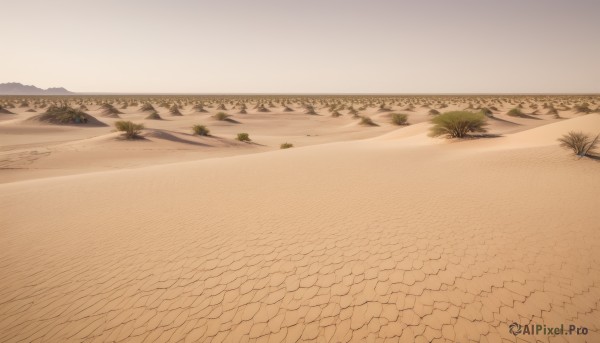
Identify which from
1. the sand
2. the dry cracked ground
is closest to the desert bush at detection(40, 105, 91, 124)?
the sand

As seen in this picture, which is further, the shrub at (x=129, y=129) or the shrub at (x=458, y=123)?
the shrub at (x=129, y=129)

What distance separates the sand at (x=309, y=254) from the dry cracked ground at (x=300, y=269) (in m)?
0.02

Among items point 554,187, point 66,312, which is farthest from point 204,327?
point 554,187

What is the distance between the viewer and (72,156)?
1299cm

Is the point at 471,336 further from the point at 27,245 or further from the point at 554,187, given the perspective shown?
the point at 27,245

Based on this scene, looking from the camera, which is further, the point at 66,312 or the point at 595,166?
the point at 595,166

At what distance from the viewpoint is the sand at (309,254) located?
2.76m

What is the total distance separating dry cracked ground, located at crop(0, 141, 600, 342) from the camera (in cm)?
273

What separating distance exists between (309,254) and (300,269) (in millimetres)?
366

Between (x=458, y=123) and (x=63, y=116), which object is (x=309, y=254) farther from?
(x=63, y=116)

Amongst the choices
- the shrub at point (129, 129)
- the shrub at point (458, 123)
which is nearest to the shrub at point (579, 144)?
the shrub at point (458, 123)

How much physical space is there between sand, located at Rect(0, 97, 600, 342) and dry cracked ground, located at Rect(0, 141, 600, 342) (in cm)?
2

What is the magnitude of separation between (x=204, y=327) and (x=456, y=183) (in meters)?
6.08

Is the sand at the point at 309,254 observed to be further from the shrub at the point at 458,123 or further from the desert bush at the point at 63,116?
the desert bush at the point at 63,116
